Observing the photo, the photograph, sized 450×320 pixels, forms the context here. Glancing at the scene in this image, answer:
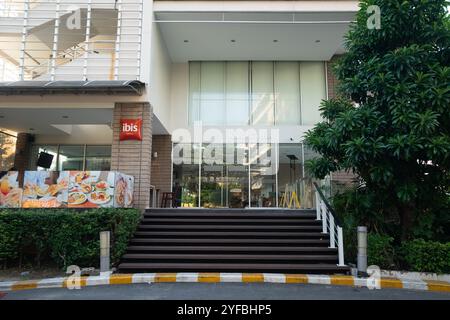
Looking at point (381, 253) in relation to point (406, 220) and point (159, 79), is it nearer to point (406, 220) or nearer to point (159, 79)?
point (406, 220)

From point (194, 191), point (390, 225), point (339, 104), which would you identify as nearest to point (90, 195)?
point (194, 191)

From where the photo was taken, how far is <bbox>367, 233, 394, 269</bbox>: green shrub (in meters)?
7.43

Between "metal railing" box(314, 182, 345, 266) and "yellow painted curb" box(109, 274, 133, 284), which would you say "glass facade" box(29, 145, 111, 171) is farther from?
"metal railing" box(314, 182, 345, 266)

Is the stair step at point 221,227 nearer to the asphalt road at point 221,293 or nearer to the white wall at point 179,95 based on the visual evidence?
the asphalt road at point 221,293

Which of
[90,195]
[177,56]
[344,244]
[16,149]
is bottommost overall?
[344,244]

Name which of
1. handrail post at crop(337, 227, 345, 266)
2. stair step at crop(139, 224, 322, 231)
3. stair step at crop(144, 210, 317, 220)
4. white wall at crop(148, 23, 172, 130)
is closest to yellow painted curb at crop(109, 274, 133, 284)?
stair step at crop(139, 224, 322, 231)

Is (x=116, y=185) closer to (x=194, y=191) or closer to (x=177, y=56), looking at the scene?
(x=194, y=191)

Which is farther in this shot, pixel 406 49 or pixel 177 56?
pixel 177 56

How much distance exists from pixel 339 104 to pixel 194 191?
6.43 m

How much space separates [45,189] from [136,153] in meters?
2.50

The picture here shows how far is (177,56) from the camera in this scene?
13.8 m

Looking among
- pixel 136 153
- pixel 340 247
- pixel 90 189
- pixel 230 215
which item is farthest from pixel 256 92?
pixel 340 247
